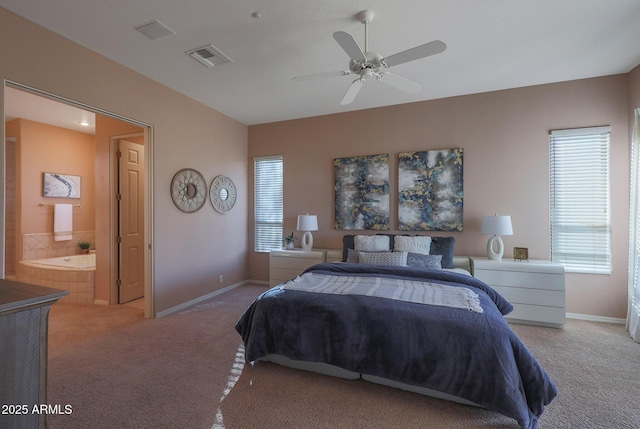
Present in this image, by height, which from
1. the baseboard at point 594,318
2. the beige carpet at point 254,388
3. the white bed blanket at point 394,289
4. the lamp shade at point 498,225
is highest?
the lamp shade at point 498,225

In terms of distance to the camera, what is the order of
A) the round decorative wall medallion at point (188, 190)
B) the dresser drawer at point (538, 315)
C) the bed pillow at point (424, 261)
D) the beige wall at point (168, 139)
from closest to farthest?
the beige wall at point (168, 139) → the dresser drawer at point (538, 315) → the bed pillow at point (424, 261) → the round decorative wall medallion at point (188, 190)

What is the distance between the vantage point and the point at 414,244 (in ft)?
12.5

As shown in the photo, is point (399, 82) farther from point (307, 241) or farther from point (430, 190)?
point (307, 241)

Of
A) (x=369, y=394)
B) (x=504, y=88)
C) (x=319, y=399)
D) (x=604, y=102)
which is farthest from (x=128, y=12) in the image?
(x=604, y=102)

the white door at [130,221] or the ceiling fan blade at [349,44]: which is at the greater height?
the ceiling fan blade at [349,44]

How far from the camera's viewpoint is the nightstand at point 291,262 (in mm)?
4395

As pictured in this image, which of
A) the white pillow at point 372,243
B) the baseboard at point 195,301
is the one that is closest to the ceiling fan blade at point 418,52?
the white pillow at point 372,243

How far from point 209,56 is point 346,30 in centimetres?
146

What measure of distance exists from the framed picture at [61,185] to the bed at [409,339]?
515 centimetres

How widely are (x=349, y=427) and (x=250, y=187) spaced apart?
14.4ft

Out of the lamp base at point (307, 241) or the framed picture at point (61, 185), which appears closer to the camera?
the lamp base at point (307, 241)

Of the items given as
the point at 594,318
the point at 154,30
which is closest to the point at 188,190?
the point at 154,30

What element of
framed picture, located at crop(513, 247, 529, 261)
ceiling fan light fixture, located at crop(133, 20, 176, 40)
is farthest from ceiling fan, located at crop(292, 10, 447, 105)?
framed picture, located at crop(513, 247, 529, 261)

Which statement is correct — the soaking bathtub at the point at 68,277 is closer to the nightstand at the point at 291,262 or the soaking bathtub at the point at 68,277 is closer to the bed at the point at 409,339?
the nightstand at the point at 291,262
